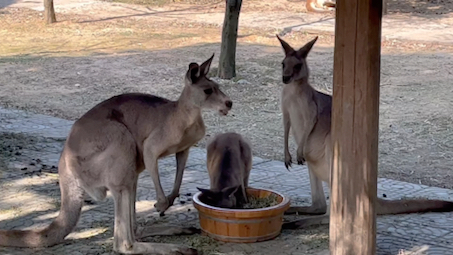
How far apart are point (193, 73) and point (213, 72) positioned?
19.8ft

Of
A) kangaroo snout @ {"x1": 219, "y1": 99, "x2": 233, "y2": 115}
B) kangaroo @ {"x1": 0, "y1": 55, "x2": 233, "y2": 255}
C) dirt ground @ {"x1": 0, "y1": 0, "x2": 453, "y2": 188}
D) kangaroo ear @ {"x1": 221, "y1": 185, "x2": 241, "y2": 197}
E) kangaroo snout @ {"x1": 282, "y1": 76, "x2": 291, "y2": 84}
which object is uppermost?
kangaroo snout @ {"x1": 282, "y1": 76, "x2": 291, "y2": 84}

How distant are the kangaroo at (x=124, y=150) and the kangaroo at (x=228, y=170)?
0.28 metres

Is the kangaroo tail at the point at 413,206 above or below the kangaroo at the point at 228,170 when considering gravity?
below

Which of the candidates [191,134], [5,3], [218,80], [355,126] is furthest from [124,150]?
[5,3]

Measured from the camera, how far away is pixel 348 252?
3658 millimetres

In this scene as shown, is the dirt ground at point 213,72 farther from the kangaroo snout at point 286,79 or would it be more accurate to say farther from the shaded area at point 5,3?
the shaded area at point 5,3

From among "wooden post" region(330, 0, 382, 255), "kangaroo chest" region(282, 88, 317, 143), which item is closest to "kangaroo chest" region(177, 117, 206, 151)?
"kangaroo chest" region(282, 88, 317, 143)

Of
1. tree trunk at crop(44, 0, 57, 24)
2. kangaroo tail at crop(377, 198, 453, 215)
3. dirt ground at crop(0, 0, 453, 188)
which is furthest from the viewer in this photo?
tree trunk at crop(44, 0, 57, 24)

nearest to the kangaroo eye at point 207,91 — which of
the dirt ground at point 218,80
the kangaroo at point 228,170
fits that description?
the kangaroo at point 228,170

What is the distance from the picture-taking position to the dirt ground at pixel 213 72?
22.8 feet

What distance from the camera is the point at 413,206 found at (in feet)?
14.7

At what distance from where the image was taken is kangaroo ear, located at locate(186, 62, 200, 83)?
4.21m

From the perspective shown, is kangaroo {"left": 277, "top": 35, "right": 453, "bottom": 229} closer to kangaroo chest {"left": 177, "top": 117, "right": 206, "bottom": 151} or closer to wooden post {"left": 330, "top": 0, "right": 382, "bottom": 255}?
kangaroo chest {"left": 177, "top": 117, "right": 206, "bottom": 151}

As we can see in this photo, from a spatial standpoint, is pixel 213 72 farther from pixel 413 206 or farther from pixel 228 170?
pixel 413 206
